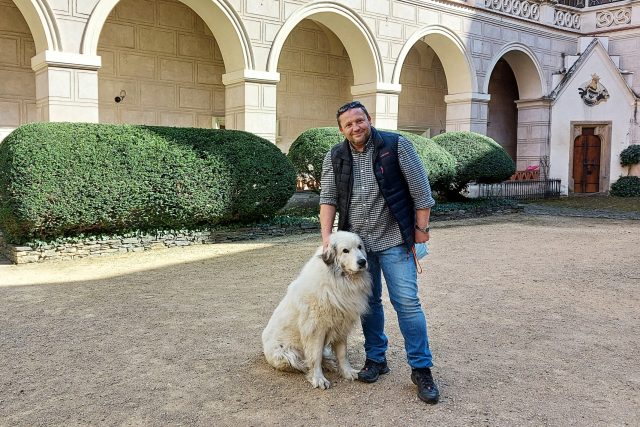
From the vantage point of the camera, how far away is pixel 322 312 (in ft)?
11.9

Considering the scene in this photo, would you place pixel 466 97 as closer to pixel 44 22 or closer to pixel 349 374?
pixel 44 22

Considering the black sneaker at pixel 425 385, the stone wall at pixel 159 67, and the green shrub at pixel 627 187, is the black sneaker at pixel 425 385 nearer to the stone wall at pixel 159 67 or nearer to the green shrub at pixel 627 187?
the stone wall at pixel 159 67

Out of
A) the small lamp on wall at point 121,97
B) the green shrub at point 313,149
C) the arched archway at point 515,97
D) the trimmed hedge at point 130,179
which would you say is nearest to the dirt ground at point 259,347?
the trimmed hedge at point 130,179

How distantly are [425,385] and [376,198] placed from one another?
1248mm

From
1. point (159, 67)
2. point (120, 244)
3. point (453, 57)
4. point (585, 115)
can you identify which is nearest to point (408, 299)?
point (120, 244)

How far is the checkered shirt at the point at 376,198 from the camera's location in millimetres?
3588

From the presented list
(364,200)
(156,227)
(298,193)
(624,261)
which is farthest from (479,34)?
(364,200)

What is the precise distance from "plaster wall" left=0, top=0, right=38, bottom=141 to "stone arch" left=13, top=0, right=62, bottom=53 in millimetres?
2640

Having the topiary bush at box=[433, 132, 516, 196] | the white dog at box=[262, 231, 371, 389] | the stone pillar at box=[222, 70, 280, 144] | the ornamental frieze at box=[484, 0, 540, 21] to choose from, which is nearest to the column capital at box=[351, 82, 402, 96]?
the topiary bush at box=[433, 132, 516, 196]

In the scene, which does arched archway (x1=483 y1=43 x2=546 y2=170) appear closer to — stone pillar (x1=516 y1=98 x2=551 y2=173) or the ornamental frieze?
stone pillar (x1=516 y1=98 x2=551 y2=173)

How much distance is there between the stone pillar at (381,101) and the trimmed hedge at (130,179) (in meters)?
5.44

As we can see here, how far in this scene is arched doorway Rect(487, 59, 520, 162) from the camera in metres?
22.4

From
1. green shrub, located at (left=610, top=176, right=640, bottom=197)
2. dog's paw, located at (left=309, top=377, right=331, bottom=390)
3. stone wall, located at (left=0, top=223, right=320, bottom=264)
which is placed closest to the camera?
dog's paw, located at (left=309, top=377, right=331, bottom=390)

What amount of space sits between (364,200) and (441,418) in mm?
1436
